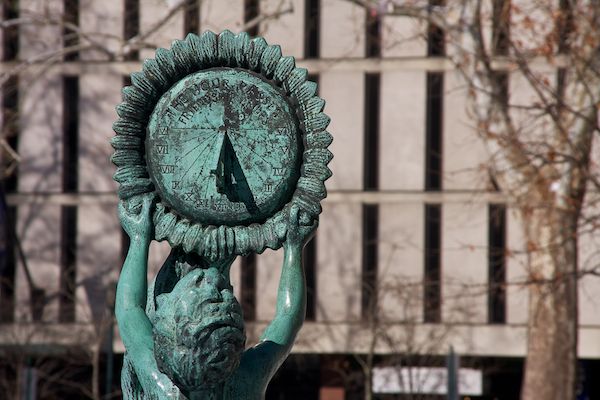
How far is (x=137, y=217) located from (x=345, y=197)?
24818 mm

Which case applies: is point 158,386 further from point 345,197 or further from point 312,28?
point 312,28

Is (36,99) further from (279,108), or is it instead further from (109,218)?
(279,108)

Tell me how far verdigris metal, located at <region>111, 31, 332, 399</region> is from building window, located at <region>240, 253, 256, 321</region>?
79.4 feet

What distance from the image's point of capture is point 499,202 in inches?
1134

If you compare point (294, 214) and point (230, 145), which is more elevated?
point (230, 145)

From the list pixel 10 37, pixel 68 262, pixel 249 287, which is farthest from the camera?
pixel 10 37

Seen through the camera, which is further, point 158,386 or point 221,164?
point 221,164

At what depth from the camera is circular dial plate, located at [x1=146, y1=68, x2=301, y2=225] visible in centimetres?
611

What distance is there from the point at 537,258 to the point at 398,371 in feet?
8.78

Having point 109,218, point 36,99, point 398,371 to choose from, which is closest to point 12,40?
point 36,99

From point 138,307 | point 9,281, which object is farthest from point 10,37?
point 138,307

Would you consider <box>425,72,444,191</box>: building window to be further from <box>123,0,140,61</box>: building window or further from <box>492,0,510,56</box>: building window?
<box>492,0,510,56</box>: building window

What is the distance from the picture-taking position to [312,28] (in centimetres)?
3108

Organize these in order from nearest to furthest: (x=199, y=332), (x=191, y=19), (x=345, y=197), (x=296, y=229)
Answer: (x=199, y=332) → (x=296, y=229) → (x=191, y=19) → (x=345, y=197)
